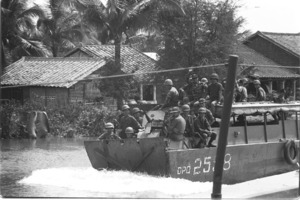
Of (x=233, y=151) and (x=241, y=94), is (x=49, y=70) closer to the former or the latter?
(x=241, y=94)

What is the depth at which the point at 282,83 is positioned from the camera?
118ft

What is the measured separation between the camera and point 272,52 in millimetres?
38406

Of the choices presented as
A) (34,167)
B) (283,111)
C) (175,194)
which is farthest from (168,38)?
(175,194)

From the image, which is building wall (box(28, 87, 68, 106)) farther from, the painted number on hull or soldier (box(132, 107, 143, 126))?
the painted number on hull

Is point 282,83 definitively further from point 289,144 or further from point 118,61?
point 289,144

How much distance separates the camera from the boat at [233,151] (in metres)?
15.1

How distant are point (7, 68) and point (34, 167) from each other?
36.3 ft

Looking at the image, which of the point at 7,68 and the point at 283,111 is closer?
the point at 283,111

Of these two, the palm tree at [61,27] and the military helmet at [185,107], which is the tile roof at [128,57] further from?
the military helmet at [185,107]

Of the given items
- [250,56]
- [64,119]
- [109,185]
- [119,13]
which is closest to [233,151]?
[109,185]

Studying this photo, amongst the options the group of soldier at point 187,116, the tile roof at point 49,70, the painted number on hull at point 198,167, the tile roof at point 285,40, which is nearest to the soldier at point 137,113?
the group of soldier at point 187,116

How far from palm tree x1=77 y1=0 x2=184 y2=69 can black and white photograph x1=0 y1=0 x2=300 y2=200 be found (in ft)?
0.20

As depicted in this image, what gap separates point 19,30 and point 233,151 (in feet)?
58.9

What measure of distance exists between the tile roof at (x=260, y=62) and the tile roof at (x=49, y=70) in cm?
756
